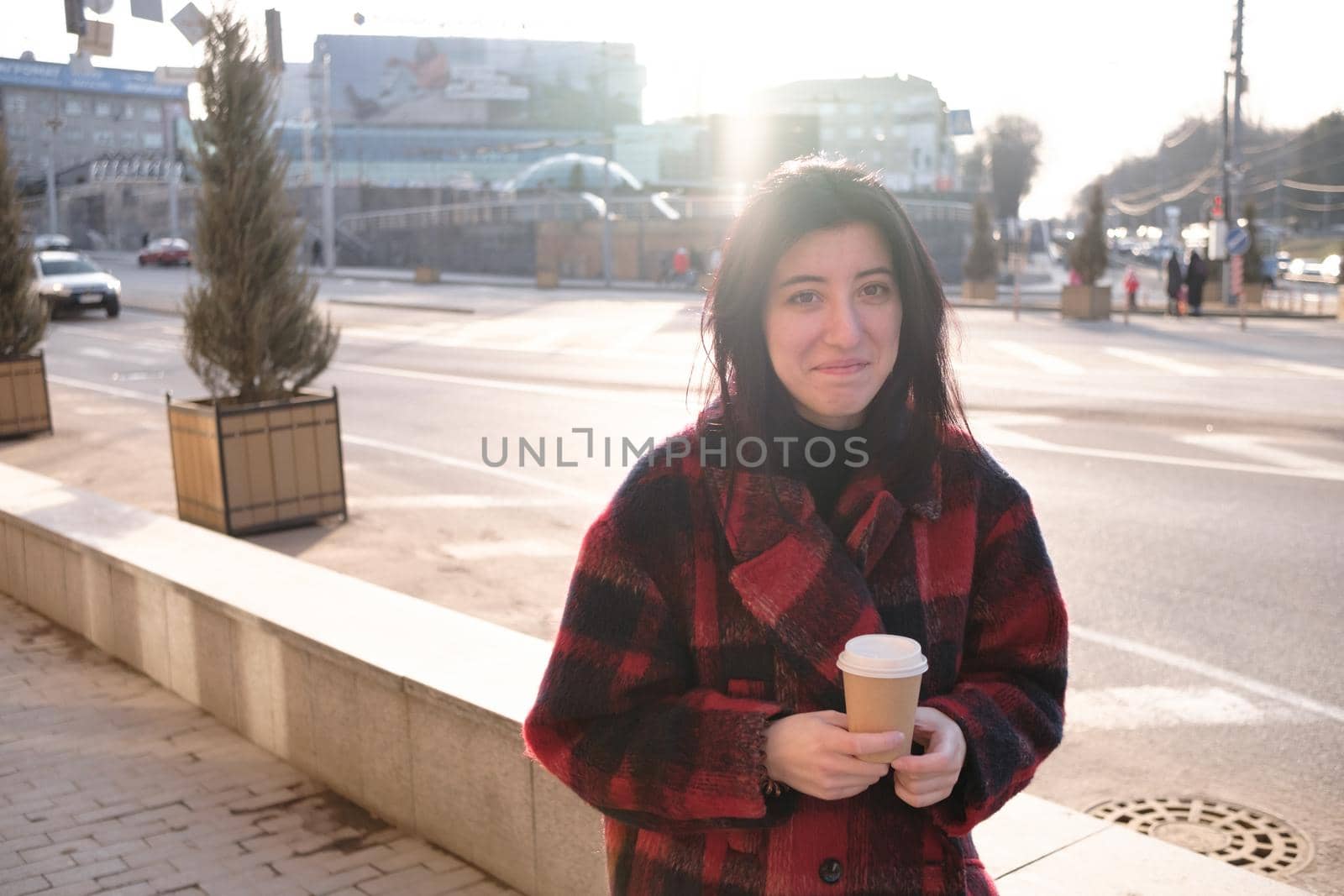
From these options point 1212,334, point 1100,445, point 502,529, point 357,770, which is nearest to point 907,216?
point 357,770

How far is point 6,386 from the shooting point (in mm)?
14031

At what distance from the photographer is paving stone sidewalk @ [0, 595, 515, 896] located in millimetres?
4027

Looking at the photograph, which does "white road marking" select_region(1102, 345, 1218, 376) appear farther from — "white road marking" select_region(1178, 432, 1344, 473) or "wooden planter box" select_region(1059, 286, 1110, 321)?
"wooden planter box" select_region(1059, 286, 1110, 321)

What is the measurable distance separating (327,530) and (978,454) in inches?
317

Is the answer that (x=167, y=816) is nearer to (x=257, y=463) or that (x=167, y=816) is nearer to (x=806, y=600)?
(x=806, y=600)

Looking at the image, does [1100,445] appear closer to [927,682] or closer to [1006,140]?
[927,682]

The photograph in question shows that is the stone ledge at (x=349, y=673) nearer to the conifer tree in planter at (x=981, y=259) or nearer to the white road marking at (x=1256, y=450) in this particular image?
the white road marking at (x=1256, y=450)

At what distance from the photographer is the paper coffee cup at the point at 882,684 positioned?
1.64 metres

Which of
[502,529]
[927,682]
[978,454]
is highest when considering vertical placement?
[978,454]

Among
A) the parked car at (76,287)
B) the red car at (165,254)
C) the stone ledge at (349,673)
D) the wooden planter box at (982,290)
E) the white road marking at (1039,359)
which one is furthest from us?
the red car at (165,254)

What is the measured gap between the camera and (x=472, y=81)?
11862cm

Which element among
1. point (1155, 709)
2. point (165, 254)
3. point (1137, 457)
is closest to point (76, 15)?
point (1137, 457)

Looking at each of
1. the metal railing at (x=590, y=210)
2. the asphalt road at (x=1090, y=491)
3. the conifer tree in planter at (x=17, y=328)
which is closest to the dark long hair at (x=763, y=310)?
the asphalt road at (x=1090, y=491)

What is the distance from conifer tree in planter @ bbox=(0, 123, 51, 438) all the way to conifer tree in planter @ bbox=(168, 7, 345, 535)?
17.0 ft
